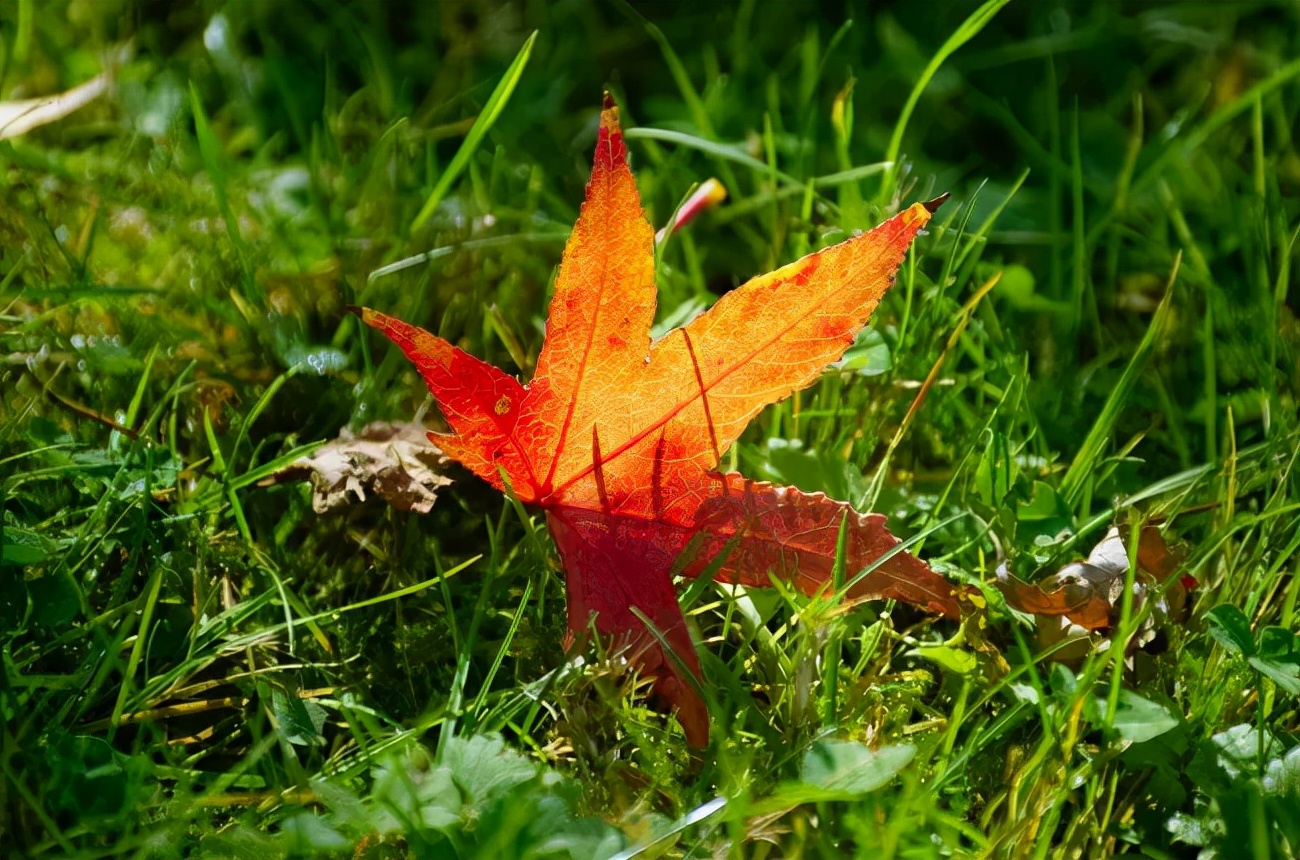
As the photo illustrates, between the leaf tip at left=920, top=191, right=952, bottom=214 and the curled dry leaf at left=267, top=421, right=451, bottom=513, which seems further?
the curled dry leaf at left=267, top=421, right=451, bottom=513

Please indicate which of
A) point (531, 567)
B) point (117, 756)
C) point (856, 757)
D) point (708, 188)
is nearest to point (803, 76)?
point (708, 188)

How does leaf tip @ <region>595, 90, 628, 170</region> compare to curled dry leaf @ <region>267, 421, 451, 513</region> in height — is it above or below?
above

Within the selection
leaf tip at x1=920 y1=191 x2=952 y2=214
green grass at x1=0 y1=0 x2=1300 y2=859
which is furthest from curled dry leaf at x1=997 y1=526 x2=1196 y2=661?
leaf tip at x1=920 y1=191 x2=952 y2=214

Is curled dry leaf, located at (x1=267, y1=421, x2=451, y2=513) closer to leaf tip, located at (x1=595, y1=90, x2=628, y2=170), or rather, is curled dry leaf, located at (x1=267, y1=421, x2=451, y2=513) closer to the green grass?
the green grass

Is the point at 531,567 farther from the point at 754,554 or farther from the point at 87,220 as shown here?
the point at 87,220

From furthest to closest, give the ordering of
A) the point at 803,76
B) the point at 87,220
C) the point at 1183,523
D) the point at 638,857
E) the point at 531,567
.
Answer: the point at 803,76, the point at 87,220, the point at 1183,523, the point at 531,567, the point at 638,857

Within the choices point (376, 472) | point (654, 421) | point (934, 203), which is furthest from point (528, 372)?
point (934, 203)

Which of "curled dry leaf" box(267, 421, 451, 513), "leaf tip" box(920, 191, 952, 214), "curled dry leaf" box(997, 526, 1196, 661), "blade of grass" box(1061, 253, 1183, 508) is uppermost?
"leaf tip" box(920, 191, 952, 214)
